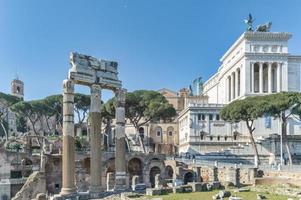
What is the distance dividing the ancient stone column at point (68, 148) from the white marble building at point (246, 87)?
3390 centimetres

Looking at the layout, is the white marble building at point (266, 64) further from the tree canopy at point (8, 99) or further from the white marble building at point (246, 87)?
the tree canopy at point (8, 99)

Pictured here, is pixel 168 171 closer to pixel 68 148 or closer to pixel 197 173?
pixel 197 173

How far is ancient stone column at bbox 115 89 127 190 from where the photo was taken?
32000mm

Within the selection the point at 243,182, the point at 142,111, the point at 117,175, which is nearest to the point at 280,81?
the point at 142,111

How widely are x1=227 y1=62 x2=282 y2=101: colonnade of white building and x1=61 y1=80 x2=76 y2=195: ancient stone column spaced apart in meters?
40.5

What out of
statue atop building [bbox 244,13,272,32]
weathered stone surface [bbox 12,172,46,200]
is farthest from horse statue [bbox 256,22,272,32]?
weathered stone surface [bbox 12,172,46,200]

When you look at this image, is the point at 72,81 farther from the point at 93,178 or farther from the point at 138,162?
the point at 138,162

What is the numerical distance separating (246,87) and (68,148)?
40524 millimetres

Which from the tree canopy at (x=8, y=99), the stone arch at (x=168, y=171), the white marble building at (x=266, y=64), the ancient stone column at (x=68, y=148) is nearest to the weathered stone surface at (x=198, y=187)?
the ancient stone column at (x=68, y=148)

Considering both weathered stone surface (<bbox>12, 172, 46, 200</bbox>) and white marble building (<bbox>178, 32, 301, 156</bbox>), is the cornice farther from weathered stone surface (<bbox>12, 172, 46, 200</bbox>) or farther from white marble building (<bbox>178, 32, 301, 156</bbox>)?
weathered stone surface (<bbox>12, 172, 46, 200</bbox>)

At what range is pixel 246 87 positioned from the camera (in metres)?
64.6

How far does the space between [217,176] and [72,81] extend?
18819 millimetres

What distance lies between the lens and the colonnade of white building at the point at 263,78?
2564 inches

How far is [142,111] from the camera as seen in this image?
196 ft
